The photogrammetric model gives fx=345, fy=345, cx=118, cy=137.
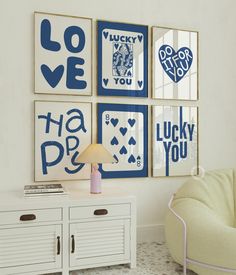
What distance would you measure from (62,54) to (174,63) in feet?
3.52

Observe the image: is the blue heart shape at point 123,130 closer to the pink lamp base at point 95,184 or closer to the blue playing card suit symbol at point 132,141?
the blue playing card suit symbol at point 132,141

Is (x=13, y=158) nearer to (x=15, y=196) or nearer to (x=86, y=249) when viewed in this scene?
(x=15, y=196)

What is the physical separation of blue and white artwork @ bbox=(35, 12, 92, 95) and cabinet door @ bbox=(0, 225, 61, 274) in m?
1.15

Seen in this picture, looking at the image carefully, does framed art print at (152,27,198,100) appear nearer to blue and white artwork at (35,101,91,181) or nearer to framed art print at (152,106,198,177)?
framed art print at (152,106,198,177)

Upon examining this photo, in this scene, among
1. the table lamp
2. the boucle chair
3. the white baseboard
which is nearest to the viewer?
the boucle chair

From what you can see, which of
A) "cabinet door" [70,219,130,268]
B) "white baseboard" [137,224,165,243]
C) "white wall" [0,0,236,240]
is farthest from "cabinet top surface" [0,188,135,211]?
"white baseboard" [137,224,165,243]

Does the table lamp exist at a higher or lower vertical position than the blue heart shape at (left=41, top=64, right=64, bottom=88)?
lower

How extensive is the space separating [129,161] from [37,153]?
0.82m

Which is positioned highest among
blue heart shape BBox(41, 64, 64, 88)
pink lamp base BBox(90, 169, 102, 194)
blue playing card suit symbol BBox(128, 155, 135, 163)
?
blue heart shape BBox(41, 64, 64, 88)

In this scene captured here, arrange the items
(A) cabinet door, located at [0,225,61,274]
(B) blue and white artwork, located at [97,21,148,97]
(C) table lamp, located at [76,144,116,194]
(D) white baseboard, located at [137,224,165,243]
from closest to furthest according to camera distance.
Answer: (A) cabinet door, located at [0,225,61,274]
(C) table lamp, located at [76,144,116,194]
(B) blue and white artwork, located at [97,21,148,97]
(D) white baseboard, located at [137,224,165,243]

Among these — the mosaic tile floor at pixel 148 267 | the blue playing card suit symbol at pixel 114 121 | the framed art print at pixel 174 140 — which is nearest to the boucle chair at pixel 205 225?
the mosaic tile floor at pixel 148 267

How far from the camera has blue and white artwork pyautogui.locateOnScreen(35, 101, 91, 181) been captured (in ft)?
9.45

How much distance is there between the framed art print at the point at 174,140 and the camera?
3.24m

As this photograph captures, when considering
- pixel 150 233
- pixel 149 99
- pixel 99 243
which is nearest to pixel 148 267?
pixel 99 243
